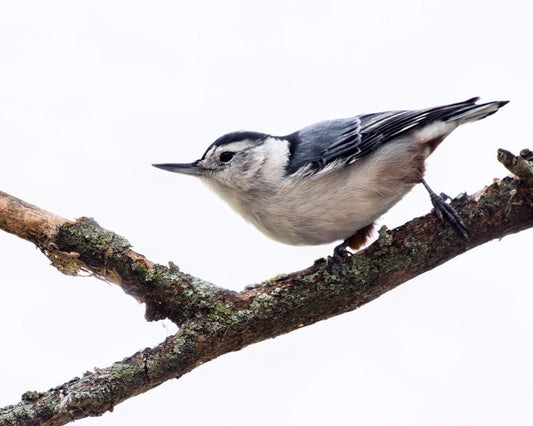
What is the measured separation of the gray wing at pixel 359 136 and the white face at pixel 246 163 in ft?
0.25

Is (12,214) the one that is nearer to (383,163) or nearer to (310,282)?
(310,282)

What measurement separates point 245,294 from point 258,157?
2.35 feet

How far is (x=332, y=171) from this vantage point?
243 cm

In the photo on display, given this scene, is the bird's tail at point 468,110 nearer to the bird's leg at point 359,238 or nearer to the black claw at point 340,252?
the bird's leg at point 359,238

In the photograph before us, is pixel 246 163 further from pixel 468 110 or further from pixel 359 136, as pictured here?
pixel 468 110

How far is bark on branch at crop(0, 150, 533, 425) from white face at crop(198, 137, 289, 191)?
51cm

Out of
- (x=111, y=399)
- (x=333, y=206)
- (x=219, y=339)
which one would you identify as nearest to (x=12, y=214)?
(x=111, y=399)

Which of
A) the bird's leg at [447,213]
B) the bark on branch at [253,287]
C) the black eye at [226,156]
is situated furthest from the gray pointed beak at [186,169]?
the bird's leg at [447,213]

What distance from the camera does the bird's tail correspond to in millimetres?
2461

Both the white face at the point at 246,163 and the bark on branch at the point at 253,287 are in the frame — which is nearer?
the bark on branch at the point at 253,287

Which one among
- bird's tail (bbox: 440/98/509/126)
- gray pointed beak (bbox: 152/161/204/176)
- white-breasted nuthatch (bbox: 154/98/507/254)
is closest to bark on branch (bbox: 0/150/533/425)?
white-breasted nuthatch (bbox: 154/98/507/254)

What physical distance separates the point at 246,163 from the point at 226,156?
117 millimetres

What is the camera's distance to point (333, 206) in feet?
7.75

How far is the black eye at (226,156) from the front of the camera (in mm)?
2662
